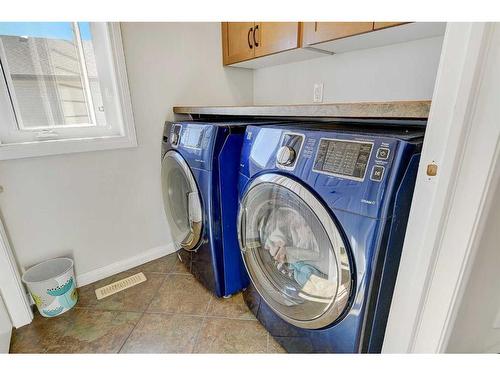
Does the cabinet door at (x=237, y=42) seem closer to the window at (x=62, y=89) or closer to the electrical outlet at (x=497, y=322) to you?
the window at (x=62, y=89)

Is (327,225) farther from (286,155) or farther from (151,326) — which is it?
(151,326)

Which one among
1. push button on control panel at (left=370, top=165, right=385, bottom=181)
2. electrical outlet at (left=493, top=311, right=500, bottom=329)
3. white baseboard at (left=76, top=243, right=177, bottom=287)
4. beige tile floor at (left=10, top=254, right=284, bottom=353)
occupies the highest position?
push button on control panel at (left=370, top=165, right=385, bottom=181)

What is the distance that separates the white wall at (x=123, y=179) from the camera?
1330mm

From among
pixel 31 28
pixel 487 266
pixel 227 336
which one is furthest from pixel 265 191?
→ pixel 31 28

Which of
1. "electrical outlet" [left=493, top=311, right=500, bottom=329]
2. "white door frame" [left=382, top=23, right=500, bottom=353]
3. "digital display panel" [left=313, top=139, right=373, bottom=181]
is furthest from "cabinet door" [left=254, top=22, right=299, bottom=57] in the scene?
"electrical outlet" [left=493, top=311, right=500, bottom=329]

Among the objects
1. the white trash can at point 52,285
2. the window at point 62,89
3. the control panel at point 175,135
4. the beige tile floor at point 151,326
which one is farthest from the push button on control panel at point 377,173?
the white trash can at point 52,285

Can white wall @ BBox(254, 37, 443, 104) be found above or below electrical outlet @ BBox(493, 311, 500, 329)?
above

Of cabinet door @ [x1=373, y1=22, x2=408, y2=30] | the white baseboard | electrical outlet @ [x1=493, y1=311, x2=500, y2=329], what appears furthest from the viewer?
the white baseboard

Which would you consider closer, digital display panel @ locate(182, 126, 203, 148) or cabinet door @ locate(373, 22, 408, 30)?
cabinet door @ locate(373, 22, 408, 30)

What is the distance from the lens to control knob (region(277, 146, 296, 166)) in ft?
2.62

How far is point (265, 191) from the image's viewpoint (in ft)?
3.02

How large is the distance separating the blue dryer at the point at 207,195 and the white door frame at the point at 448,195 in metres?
0.78

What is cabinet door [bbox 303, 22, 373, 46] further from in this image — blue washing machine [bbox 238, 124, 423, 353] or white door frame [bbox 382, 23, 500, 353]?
white door frame [bbox 382, 23, 500, 353]
